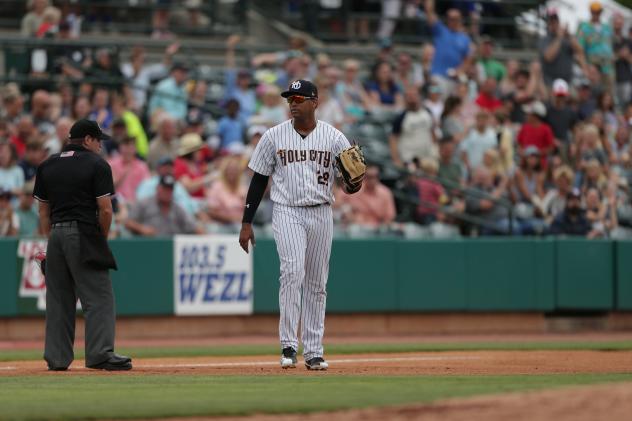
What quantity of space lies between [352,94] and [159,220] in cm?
503

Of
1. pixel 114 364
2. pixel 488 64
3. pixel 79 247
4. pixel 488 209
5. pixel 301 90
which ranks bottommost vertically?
pixel 114 364

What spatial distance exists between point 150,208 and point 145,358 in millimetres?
4028

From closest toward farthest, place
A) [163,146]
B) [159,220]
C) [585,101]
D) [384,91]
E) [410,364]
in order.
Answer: [410,364] → [159,220] → [163,146] → [384,91] → [585,101]

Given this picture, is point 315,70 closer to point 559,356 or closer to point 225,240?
point 225,240

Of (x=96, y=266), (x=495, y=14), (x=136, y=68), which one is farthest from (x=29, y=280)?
(x=495, y=14)

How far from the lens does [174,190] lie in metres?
16.5

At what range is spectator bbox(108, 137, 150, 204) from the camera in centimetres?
1669

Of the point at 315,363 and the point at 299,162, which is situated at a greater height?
the point at 299,162

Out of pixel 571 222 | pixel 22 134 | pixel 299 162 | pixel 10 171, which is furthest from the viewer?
pixel 571 222

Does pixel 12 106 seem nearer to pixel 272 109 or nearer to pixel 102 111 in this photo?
pixel 102 111

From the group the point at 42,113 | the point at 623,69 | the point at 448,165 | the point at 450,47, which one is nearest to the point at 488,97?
the point at 450,47

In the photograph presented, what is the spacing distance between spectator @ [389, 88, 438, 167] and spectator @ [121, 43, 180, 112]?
3.76m

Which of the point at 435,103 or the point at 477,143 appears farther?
the point at 435,103

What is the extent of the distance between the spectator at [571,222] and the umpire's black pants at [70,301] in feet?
31.3
